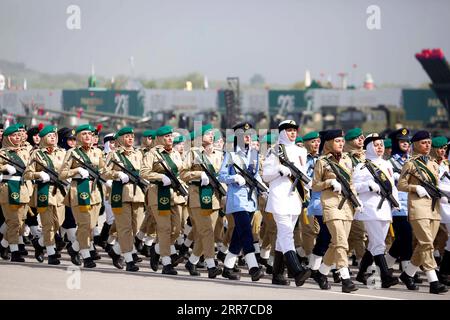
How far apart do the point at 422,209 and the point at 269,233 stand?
301cm

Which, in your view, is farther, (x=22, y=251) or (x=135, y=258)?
(x=22, y=251)

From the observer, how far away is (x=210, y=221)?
579 inches

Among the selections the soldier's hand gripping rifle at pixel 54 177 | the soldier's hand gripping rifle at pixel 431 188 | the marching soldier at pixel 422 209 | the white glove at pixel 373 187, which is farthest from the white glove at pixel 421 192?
the soldier's hand gripping rifle at pixel 54 177

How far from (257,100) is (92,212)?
65122 mm

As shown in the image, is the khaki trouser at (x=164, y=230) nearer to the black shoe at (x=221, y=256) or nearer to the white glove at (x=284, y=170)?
the black shoe at (x=221, y=256)

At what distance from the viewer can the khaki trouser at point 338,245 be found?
13242 millimetres

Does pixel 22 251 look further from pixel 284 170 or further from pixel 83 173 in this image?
pixel 284 170

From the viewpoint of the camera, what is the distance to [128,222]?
15.4 meters

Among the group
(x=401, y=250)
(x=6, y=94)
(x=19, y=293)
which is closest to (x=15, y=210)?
(x=19, y=293)

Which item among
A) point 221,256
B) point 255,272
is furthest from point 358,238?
point 221,256

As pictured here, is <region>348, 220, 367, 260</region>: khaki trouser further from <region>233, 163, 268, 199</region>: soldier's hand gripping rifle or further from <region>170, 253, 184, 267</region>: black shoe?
A: <region>170, 253, 184, 267</region>: black shoe

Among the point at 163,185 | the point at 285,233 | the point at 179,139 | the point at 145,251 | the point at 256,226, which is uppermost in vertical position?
the point at 179,139
